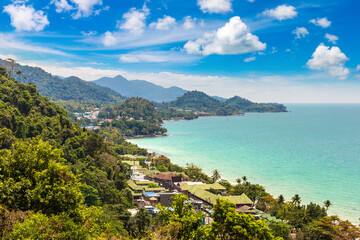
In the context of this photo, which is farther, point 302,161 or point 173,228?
point 302,161

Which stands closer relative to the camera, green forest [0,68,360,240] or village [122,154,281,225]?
green forest [0,68,360,240]

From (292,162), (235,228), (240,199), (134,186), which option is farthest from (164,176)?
(235,228)

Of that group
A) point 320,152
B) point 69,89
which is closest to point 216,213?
point 320,152

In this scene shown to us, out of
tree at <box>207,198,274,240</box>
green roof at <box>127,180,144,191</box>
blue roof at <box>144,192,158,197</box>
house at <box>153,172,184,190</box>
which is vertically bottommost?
house at <box>153,172,184,190</box>

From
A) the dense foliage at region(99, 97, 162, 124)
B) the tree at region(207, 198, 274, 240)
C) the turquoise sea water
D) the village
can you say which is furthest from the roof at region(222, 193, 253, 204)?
the dense foliage at region(99, 97, 162, 124)

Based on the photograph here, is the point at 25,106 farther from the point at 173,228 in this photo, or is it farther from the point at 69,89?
the point at 69,89

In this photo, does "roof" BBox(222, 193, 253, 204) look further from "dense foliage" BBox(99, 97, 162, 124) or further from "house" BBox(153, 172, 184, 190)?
"dense foliage" BBox(99, 97, 162, 124)

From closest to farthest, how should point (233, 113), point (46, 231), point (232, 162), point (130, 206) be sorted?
point (46, 231) < point (130, 206) < point (232, 162) < point (233, 113)

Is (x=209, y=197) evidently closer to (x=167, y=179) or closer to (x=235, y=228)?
(x=167, y=179)
